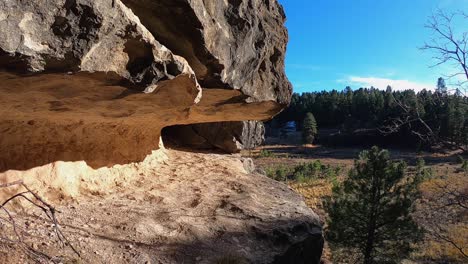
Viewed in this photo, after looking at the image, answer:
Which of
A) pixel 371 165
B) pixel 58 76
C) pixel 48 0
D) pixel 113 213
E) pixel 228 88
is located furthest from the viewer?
pixel 371 165

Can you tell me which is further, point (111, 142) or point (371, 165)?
point (371, 165)

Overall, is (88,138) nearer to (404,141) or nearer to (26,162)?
(26,162)

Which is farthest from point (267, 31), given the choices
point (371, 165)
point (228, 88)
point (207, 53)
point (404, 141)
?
point (404, 141)

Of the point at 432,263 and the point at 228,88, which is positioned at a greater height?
the point at 228,88

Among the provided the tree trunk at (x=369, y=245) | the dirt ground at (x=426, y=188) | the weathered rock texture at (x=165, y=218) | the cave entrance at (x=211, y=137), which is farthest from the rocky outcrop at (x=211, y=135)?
the tree trunk at (x=369, y=245)

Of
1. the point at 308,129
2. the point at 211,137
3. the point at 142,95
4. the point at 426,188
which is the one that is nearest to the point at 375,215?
the point at 211,137

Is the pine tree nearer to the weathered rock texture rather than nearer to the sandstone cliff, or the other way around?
the sandstone cliff

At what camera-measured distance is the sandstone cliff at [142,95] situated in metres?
3.00

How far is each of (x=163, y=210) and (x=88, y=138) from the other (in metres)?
1.31

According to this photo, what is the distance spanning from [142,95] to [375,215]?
34.7 ft

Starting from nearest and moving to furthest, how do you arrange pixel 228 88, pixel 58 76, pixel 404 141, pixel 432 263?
pixel 58 76 < pixel 228 88 < pixel 432 263 < pixel 404 141

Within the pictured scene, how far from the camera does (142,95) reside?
410 centimetres

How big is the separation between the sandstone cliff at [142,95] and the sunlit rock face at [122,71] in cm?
1

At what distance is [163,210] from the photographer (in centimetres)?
520
